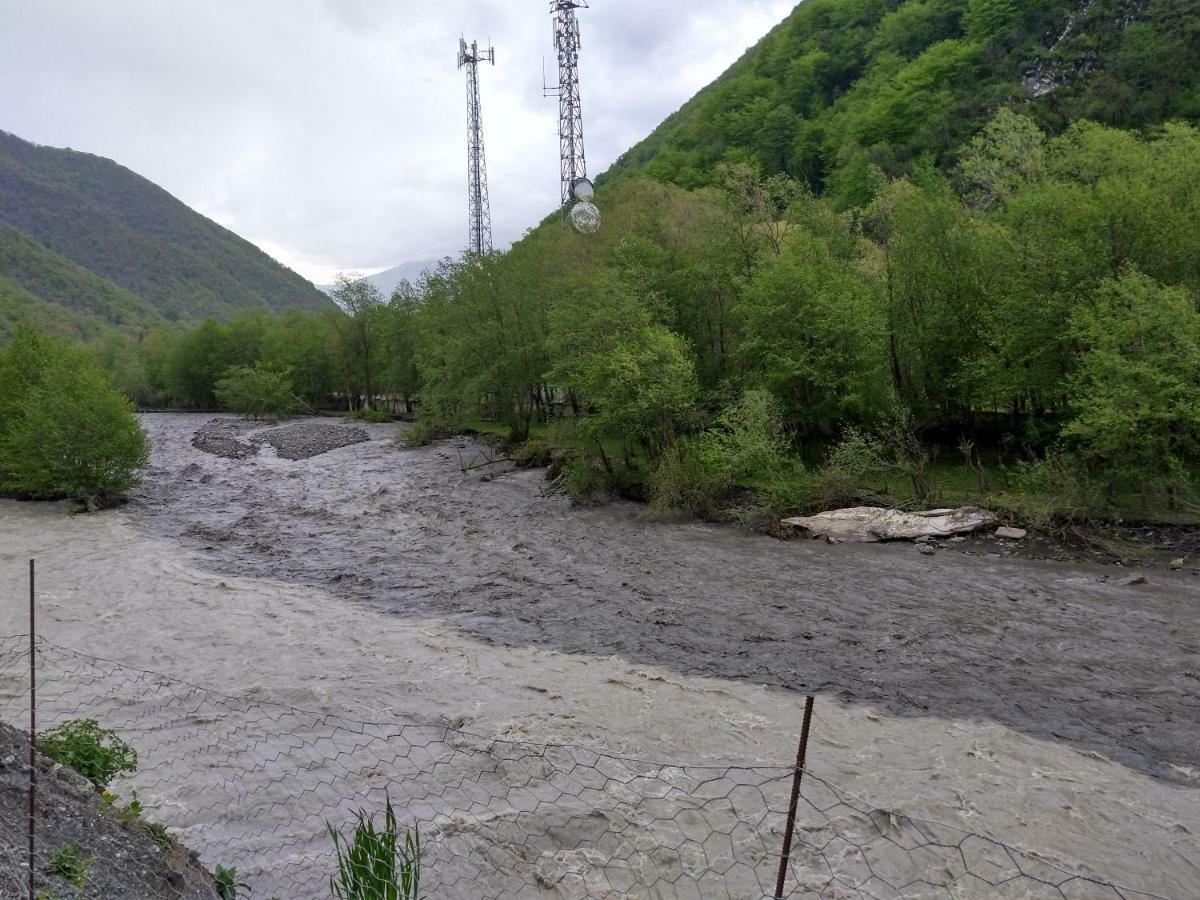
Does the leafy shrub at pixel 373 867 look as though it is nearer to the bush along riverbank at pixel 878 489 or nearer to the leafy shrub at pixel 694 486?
the bush along riverbank at pixel 878 489

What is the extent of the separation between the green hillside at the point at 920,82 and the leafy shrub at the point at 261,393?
54416 mm

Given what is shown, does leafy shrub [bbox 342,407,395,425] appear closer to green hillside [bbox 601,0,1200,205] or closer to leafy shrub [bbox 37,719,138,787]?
green hillside [bbox 601,0,1200,205]

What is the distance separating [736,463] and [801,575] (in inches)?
257

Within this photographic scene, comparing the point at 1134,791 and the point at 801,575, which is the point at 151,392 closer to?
the point at 801,575

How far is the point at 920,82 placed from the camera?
245 ft

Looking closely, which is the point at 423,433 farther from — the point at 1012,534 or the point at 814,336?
the point at 1012,534

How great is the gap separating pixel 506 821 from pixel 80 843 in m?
4.23

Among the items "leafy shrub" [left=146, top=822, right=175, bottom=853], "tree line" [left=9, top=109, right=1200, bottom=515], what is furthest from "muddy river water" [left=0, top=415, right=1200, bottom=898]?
"tree line" [left=9, top=109, right=1200, bottom=515]

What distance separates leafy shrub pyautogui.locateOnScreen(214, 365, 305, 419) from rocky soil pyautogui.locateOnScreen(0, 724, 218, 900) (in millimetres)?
79057

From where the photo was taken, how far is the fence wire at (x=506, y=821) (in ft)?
23.7

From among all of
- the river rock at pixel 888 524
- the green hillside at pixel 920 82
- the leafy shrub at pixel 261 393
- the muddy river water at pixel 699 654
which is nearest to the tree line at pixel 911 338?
the river rock at pixel 888 524

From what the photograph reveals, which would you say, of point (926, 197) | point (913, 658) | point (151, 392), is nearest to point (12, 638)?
point (913, 658)

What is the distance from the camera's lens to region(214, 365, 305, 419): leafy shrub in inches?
3083

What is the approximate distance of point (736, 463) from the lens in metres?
24.9
